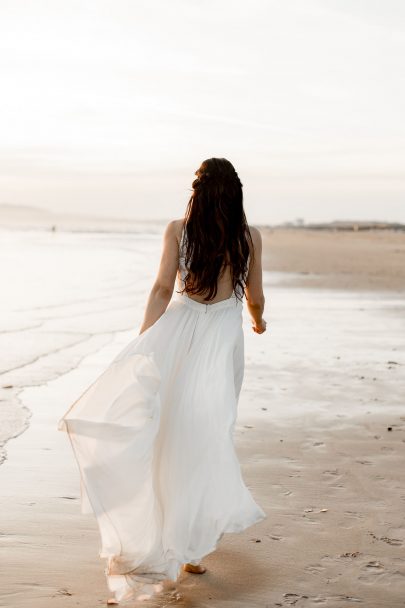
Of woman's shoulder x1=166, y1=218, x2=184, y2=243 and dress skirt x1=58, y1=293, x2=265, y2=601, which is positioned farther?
woman's shoulder x1=166, y1=218, x2=184, y2=243

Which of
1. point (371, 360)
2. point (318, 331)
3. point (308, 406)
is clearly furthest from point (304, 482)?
point (318, 331)

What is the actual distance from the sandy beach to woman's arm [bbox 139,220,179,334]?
1267 millimetres

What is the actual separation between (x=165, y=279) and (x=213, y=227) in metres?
0.36

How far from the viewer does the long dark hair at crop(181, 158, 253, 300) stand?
13.3 feet

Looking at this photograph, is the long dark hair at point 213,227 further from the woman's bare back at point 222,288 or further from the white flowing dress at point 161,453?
the white flowing dress at point 161,453

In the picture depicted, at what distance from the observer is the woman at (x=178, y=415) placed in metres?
3.79

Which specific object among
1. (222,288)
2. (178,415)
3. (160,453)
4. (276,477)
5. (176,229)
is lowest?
(276,477)

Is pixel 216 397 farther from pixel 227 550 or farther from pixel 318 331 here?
pixel 318 331

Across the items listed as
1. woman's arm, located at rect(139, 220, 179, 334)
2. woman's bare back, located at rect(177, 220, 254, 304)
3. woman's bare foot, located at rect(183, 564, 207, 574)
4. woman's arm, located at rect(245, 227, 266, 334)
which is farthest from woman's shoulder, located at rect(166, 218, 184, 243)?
woman's bare foot, located at rect(183, 564, 207, 574)

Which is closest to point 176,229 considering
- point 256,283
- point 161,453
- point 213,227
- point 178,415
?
point 213,227

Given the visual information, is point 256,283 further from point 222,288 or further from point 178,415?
point 178,415

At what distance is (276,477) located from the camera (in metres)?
5.38

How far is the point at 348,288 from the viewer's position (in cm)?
2102

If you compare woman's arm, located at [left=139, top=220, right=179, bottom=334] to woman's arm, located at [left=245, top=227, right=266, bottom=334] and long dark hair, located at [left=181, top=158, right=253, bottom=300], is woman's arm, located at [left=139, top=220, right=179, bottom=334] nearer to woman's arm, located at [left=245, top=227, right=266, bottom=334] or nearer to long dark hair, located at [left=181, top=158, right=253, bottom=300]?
long dark hair, located at [left=181, top=158, right=253, bottom=300]
